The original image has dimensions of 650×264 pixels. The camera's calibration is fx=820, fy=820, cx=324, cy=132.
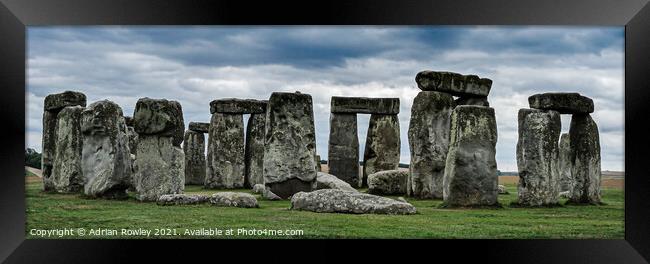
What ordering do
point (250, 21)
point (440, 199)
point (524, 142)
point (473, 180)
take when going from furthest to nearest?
point (440, 199), point (524, 142), point (473, 180), point (250, 21)

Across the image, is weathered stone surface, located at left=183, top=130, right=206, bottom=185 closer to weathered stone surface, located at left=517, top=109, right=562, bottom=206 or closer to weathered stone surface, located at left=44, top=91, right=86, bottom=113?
weathered stone surface, located at left=44, top=91, right=86, bottom=113

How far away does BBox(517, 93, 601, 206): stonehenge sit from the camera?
1507cm

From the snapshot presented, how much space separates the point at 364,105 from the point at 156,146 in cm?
947

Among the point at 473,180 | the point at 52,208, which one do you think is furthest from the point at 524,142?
the point at 52,208

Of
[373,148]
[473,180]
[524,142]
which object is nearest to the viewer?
[473,180]

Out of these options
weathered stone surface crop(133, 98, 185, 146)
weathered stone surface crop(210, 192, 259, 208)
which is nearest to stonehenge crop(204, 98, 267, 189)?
weathered stone surface crop(133, 98, 185, 146)

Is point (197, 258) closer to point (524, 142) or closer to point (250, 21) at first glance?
point (250, 21)

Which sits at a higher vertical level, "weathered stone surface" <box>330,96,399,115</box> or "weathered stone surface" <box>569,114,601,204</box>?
"weathered stone surface" <box>330,96,399,115</box>

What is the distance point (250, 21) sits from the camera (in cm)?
803

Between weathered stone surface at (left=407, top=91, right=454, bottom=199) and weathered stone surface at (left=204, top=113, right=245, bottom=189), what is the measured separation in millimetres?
5846

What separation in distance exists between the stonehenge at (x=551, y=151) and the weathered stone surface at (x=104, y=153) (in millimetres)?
7399

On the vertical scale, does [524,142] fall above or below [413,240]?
above

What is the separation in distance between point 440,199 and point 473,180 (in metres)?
2.64

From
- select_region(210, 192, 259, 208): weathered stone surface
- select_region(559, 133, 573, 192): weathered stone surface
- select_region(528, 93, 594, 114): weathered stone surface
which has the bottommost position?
select_region(210, 192, 259, 208): weathered stone surface
